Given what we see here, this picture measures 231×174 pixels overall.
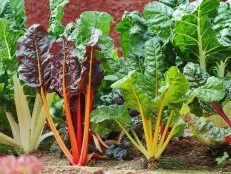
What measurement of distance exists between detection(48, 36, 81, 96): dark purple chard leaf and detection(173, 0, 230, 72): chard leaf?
1.25ft

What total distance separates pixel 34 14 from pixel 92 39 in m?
2.32

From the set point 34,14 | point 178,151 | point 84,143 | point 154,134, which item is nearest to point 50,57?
point 84,143

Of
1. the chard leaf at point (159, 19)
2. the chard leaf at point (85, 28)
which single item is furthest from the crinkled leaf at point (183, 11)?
the chard leaf at point (85, 28)

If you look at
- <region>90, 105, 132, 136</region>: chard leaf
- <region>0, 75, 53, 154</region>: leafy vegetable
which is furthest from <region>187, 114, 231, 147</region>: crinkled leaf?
<region>0, 75, 53, 154</region>: leafy vegetable

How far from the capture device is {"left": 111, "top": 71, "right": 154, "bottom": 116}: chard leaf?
204cm

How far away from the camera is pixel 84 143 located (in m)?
2.21

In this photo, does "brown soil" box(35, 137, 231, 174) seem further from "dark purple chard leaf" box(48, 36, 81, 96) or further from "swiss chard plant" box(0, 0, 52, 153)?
"dark purple chard leaf" box(48, 36, 81, 96)

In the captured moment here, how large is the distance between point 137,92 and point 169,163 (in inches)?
12.4

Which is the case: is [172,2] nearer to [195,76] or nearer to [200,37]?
[200,37]

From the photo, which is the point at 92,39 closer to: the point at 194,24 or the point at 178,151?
the point at 194,24

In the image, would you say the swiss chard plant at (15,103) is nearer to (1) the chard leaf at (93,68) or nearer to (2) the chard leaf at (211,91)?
(1) the chard leaf at (93,68)

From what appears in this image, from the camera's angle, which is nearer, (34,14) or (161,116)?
(161,116)

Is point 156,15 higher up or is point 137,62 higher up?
point 156,15

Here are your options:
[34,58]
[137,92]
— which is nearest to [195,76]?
[137,92]
